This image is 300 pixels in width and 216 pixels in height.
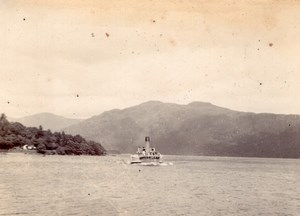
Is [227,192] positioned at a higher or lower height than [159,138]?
lower

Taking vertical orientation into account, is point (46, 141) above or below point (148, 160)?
above

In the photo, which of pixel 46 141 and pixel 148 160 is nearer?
pixel 148 160

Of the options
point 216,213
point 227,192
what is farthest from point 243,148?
point 216,213

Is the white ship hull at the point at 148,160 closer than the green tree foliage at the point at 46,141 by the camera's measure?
Yes

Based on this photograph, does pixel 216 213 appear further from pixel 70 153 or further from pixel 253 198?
pixel 70 153

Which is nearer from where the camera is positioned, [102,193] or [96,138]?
[102,193]

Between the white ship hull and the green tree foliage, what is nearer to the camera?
the white ship hull

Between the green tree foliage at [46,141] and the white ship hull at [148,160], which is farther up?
the green tree foliage at [46,141]

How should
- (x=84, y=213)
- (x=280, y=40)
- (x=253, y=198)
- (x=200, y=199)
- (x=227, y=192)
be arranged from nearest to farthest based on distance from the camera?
(x=280, y=40)
(x=84, y=213)
(x=200, y=199)
(x=253, y=198)
(x=227, y=192)
